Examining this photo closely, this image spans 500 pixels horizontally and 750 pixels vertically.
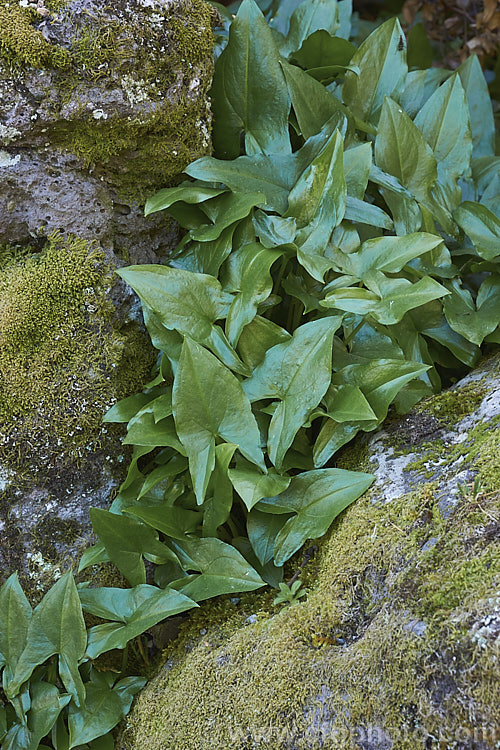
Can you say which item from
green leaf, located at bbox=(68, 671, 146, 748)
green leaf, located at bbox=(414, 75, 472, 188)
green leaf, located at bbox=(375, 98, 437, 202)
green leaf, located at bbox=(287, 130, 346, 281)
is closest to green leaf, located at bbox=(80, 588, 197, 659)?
green leaf, located at bbox=(68, 671, 146, 748)

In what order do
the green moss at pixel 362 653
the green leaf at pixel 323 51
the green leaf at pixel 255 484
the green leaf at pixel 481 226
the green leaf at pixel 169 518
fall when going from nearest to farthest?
the green moss at pixel 362 653, the green leaf at pixel 255 484, the green leaf at pixel 169 518, the green leaf at pixel 481 226, the green leaf at pixel 323 51

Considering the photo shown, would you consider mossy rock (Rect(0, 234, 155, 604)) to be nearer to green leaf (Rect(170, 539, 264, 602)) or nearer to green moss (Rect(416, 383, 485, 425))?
green leaf (Rect(170, 539, 264, 602))

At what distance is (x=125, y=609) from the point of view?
155 cm

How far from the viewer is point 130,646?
169 centimetres

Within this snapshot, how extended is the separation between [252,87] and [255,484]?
1198 mm

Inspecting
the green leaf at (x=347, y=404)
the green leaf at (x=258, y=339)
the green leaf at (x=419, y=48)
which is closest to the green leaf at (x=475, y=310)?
the green leaf at (x=347, y=404)

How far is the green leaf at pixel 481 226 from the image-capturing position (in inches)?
69.1

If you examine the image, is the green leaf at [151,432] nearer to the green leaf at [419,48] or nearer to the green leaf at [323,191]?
the green leaf at [323,191]

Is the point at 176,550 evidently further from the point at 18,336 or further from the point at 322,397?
the point at 18,336

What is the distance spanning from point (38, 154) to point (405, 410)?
121 centimetres

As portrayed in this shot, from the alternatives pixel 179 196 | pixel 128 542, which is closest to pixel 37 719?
pixel 128 542

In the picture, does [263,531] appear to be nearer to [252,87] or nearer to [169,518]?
[169,518]

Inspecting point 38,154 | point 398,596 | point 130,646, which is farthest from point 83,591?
point 38,154

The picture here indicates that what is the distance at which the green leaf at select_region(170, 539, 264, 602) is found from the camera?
56.9 inches
